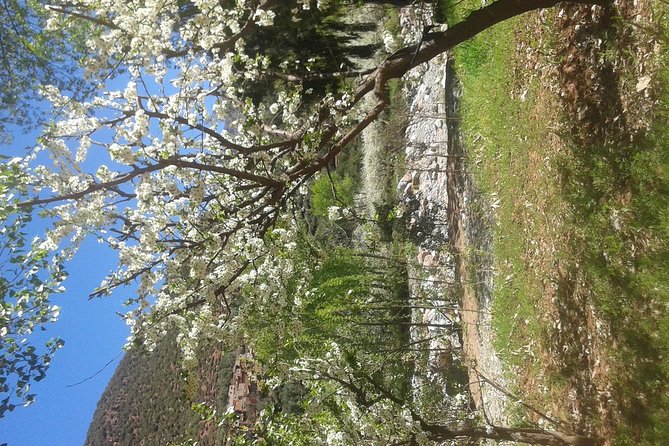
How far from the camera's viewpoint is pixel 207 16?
14.1 feet

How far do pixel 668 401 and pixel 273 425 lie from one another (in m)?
3.07

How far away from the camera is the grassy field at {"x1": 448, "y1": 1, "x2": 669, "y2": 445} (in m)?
3.83

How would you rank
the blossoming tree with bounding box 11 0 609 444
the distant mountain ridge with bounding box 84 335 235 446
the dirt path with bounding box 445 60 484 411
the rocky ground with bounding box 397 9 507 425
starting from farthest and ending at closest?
the distant mountain ridge with bounding box 84 335 235 446, the dirt path with bounding box 445 60 484 411, the rocky ground with bounding box 397 9 507 425, the blossoming tree with bounding box 11 0 609 444

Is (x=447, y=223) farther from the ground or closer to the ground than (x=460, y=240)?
farther from the ground

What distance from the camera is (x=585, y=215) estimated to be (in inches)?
186

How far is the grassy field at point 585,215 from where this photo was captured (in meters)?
3.83

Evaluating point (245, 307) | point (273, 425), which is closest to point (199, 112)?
point (245, 307)

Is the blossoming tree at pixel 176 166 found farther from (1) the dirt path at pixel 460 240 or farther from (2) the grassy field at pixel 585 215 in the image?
(1) the dirt path at pixel 460 240

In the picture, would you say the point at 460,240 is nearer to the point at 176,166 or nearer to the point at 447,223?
the point at 447,223

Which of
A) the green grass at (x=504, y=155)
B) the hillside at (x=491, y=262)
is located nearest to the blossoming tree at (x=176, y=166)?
the hillside at (x=491, y=262)

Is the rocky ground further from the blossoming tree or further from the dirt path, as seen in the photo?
the blossoming tree

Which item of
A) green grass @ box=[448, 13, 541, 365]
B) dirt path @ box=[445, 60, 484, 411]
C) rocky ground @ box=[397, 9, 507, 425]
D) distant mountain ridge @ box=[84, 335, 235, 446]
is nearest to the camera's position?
green grass @ box=[448, 13, 541, 365]

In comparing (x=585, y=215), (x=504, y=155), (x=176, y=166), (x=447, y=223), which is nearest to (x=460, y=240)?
(x=447, y=223)

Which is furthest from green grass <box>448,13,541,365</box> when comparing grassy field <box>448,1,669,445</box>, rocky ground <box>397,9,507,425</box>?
rocky ground <box>397,9,507,425</box>
